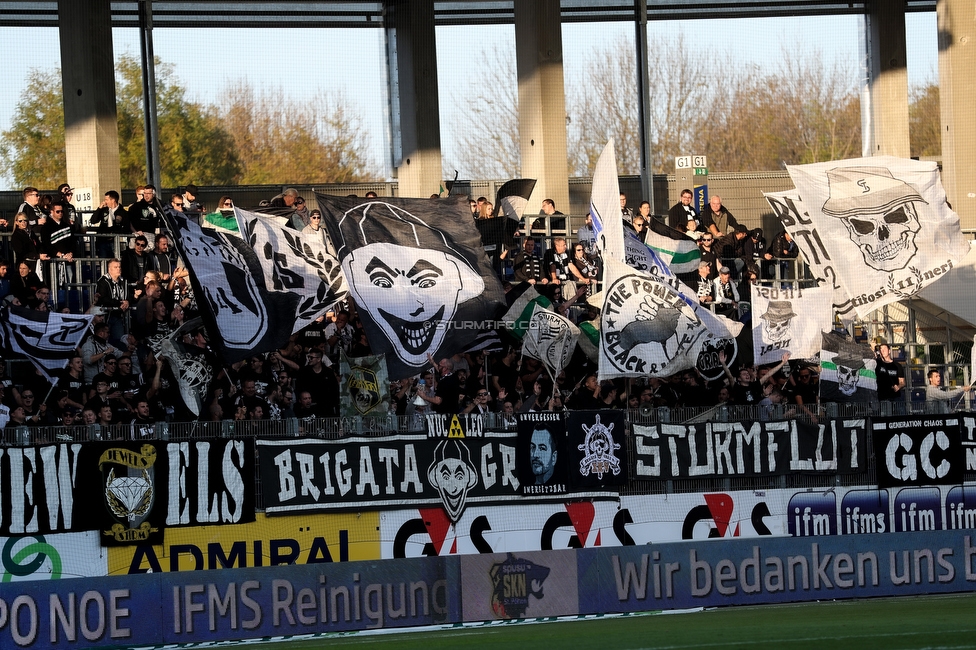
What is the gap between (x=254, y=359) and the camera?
680 inches

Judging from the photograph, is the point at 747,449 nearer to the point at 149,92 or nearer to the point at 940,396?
the point at 940,396

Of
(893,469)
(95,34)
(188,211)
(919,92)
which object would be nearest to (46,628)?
(188,211)

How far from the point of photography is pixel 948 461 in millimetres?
18484

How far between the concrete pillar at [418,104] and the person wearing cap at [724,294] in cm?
870

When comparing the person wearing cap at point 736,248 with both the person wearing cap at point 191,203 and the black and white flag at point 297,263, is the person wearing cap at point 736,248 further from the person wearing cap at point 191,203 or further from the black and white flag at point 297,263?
the person wearing cap at point 191,203

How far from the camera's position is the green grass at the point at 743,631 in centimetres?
1330

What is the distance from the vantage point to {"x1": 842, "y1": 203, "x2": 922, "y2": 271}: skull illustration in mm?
19406

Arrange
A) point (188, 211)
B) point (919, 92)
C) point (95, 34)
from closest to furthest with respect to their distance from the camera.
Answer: point (188, 211), point (95, 34), point (919, 92)

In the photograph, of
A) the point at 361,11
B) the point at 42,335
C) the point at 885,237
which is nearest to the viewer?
the point at 42,335

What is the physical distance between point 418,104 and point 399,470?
12.7 metres

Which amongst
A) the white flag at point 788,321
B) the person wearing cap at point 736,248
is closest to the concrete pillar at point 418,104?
the person wearing cap at point 736,248

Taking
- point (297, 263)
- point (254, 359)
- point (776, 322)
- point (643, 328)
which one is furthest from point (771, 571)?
point (297, 263)

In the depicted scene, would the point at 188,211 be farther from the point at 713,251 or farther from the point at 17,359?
the point at 713,251

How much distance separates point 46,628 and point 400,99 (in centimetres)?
1643
